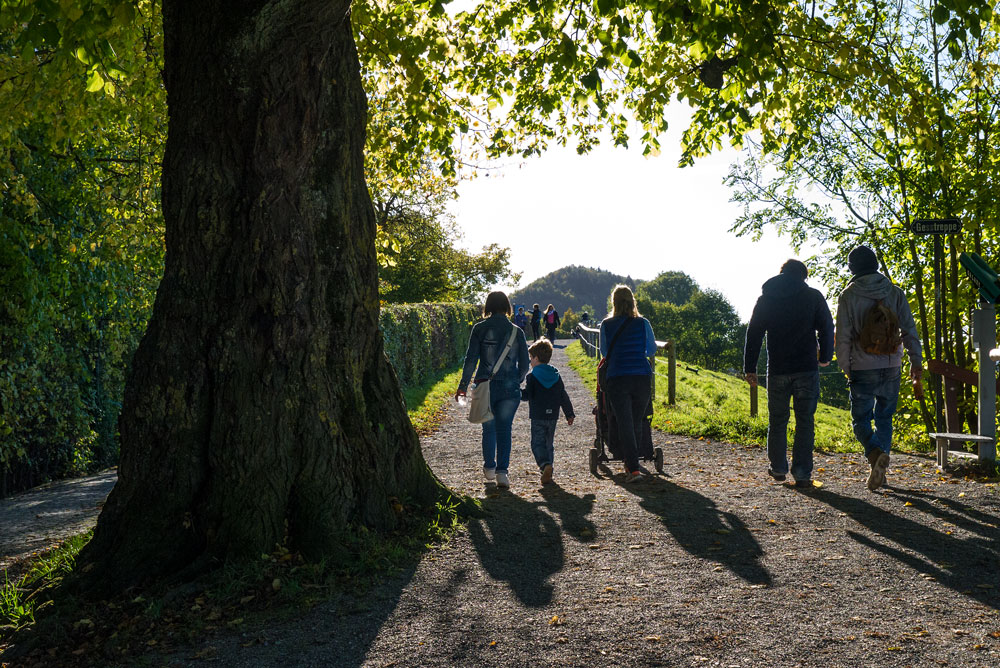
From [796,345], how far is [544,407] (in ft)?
7.93

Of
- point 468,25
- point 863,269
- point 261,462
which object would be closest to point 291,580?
point 261,462

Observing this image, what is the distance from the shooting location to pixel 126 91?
10.2 meters

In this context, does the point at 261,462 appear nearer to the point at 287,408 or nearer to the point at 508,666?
the point at 287,408

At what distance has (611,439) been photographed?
327 inches

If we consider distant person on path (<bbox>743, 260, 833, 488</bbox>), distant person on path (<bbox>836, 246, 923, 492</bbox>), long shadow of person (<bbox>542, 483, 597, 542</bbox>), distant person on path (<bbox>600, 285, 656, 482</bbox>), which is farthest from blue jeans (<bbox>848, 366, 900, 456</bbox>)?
long shadow of person (<bbox>542, 483, 597, 542</bbox>)

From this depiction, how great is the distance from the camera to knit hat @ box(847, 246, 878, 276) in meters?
7.21

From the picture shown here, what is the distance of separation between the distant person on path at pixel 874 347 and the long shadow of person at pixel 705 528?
1.52 metres

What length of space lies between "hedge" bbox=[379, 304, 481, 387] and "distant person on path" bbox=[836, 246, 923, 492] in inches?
354

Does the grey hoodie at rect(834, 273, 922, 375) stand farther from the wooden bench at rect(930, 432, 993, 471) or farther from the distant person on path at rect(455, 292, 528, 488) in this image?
the distant person on path at rect(455, 292, 528, 488)

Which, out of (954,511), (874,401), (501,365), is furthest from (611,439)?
(954,511)

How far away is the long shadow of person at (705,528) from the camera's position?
5.17 meters

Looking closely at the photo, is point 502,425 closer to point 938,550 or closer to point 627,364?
point 627,364

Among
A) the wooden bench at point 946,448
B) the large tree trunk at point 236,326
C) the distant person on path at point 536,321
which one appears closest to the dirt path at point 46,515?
the large tree trunk at point 236,326

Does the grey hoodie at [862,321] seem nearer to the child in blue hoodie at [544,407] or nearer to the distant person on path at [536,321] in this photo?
the child in blue hoodie at [544,407]
